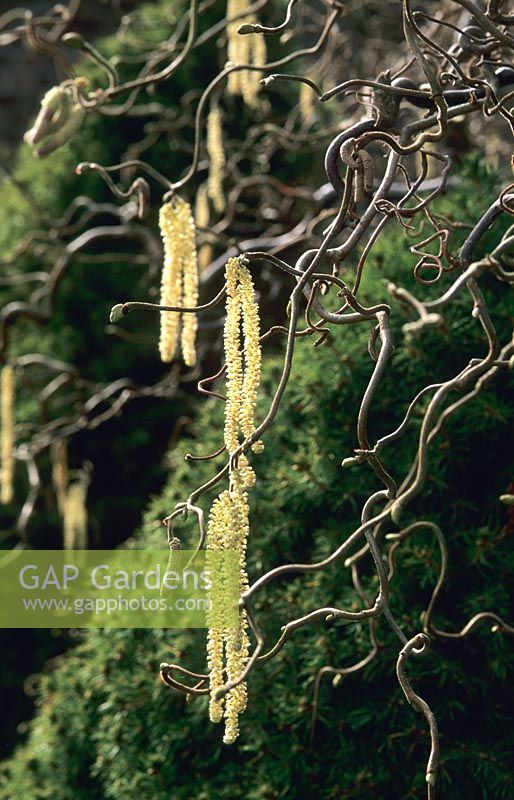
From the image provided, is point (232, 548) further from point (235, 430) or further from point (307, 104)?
point (307, 104)

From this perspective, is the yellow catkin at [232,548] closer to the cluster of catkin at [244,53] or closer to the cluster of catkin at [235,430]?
the cluster of catkin at [235,430]

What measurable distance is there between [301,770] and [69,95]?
128 cm

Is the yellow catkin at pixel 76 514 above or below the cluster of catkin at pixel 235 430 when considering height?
below

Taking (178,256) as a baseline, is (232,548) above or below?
below

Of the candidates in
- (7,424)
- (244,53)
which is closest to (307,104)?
(244,53)

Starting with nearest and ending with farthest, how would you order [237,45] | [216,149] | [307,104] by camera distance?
[237,45] < [216,149] < [307,104]

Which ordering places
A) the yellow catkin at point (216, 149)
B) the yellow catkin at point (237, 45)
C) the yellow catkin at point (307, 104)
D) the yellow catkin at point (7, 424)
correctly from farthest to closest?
the yellow catkin at point (307, 104)
the yellow catkin at point (7, 424)
the yellow catkin at point (216, 149)
the yellow catkin at point (237, 45)

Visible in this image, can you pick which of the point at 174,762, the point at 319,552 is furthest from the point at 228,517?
the point at 174,762

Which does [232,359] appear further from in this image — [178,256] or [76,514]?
[76,514]

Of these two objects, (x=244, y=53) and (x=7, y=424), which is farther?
(x=7, y=424)

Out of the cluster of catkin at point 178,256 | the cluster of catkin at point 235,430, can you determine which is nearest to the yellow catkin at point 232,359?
the cluster of catkin at point 235,430

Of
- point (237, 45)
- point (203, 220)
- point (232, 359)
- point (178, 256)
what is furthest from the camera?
point (203, 220)

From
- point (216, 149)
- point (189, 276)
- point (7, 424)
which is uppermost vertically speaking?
point (216, 149)

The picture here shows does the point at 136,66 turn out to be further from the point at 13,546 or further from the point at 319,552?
the point at 319,552
